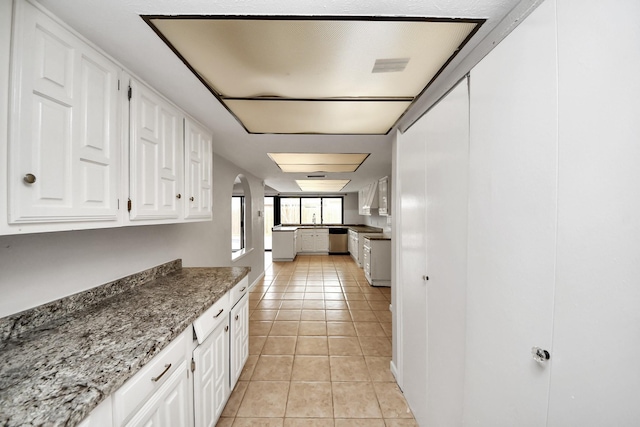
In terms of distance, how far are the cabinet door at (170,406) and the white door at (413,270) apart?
4.58ft

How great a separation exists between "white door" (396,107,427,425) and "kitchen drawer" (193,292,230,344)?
1348mm

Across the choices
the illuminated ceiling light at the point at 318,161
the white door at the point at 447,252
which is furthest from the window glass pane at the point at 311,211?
the white door at the point at 447,252

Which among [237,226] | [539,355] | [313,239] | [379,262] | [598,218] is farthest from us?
[313,239]

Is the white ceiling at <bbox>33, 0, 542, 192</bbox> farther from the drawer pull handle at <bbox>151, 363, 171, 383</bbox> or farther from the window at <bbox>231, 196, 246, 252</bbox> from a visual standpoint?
the window at <bbox>231, 196, 246, 252</bbox>

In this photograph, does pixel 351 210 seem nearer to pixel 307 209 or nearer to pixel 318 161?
pixel 307 209

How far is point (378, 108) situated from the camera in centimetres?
160

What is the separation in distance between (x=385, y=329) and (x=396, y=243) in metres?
1.52

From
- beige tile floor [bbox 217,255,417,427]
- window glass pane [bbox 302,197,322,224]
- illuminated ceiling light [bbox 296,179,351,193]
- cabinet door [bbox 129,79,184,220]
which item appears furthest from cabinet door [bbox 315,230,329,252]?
cabinet door [bbox 129,79,184,220]

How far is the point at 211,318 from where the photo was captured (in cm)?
142

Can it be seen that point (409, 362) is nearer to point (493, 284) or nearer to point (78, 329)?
point (493, 284)

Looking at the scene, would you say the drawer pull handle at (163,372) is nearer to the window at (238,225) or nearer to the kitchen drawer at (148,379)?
the kitchen drawer at (148,379)

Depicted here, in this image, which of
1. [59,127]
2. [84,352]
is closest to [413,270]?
[84,352]

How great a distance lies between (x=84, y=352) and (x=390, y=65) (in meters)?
1.81

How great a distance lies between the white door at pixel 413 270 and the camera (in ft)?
4.85
